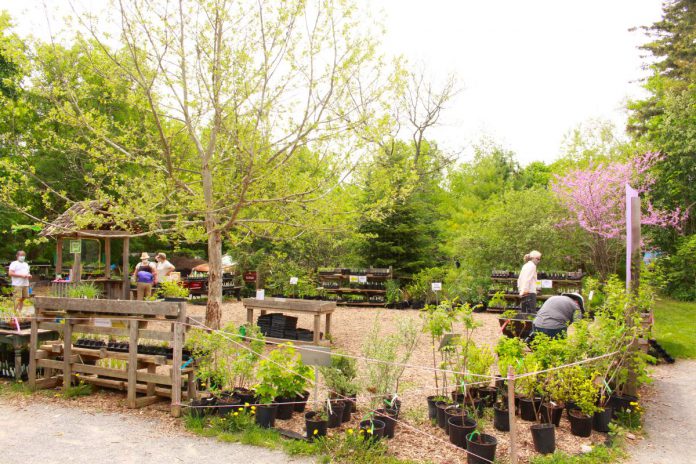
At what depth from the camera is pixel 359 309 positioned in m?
16.0

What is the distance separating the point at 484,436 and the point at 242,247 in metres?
15.3

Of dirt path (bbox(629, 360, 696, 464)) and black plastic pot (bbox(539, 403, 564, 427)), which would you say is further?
black plastic pot (bbox(539, 403, 564, 427))

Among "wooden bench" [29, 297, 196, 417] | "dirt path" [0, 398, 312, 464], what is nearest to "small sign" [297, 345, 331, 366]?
"dirt path" [0, 398, 312, 464]

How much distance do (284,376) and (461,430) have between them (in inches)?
70.0

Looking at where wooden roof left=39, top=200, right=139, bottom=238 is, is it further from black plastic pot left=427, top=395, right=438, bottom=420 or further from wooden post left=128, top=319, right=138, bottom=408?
black plastic pot left=427, top=395, right=438, bottom=420

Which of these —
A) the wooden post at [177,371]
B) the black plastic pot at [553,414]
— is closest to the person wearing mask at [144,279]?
the wooden post at [177,371]

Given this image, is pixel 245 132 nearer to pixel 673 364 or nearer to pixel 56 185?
pixel 673 364

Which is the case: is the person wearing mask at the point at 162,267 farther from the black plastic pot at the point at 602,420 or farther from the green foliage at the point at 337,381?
the black plastic pot at the point at 602,420

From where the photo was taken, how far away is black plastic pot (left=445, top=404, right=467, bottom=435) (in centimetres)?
495

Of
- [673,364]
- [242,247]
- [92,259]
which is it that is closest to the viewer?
[673,364]

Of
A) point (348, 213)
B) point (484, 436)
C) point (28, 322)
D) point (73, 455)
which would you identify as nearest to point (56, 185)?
point (28, 322)

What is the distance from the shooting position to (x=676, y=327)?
11914 mm

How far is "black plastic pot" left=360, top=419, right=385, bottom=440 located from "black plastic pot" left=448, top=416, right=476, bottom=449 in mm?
624

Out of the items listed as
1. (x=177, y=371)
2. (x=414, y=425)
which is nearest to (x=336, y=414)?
(x=414, y=425)
